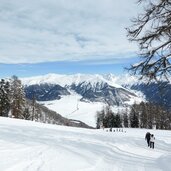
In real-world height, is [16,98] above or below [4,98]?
above

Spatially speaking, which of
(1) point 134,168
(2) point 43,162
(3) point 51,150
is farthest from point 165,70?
(3) point 51,150

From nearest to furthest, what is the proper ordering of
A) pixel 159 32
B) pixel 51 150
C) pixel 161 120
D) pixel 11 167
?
pixel 11 167, pixel 159 32, pixel 51 150, pixel 161 120

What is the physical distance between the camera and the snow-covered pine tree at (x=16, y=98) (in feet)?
290

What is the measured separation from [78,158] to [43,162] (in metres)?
2.78

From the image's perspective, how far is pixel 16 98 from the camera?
3492 inches

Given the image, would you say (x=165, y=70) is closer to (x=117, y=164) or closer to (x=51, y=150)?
(x=117, y=164)

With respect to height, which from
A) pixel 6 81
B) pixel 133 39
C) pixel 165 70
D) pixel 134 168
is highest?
pixel 6 81

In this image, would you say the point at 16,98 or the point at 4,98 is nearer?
the point at 4,98

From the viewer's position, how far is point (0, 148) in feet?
55.8

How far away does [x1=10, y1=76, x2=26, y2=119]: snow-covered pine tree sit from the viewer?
8838 centimetres

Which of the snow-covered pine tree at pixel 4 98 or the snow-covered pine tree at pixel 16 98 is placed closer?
the snow-covered pine tree at pixel 4 98

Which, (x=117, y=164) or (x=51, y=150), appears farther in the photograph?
(x=51, y=150)

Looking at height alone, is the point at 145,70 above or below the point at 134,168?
above

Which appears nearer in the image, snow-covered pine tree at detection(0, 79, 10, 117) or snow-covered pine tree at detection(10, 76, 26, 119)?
snow-covered pine tree at detection(0, 79, 10, 117)
